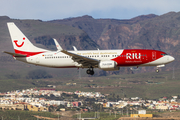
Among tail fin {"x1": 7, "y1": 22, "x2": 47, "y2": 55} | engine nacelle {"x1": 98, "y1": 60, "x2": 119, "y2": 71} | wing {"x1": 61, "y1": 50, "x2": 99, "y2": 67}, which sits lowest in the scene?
engine nacelle {"x1": 98, "y1": 60, "x2": 119, "y2": 71}

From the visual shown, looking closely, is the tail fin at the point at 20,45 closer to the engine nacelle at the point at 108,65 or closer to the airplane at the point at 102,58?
the airplane at the point at 102,58

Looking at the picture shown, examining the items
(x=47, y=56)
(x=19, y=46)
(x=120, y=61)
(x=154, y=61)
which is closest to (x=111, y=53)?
(x=120, y=61)

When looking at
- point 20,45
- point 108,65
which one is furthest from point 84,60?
point 20,45

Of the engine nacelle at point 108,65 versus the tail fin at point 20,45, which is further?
the tail fin at point 20,45

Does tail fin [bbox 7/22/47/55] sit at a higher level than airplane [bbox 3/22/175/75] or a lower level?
higher

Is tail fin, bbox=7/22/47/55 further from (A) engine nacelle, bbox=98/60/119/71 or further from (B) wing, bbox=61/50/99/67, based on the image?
(A) engine nacelle, bbox=98/60/119/71

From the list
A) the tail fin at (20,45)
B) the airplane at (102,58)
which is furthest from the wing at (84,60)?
the tail fin at (20,45)

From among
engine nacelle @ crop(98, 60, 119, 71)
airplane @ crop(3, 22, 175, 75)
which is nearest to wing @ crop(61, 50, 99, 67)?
airplane @ crop(3, 22, 175, 75)

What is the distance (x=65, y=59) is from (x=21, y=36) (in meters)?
13.0

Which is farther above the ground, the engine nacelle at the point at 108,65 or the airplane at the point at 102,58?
the airplane at the point at 102,58

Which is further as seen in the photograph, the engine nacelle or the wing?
the engine nacelle

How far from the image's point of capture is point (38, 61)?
8225 centimetres

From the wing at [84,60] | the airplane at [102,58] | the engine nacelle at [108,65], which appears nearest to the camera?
the wing at [84,60]

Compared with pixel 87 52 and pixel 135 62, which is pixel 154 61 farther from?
pixel 87 52
